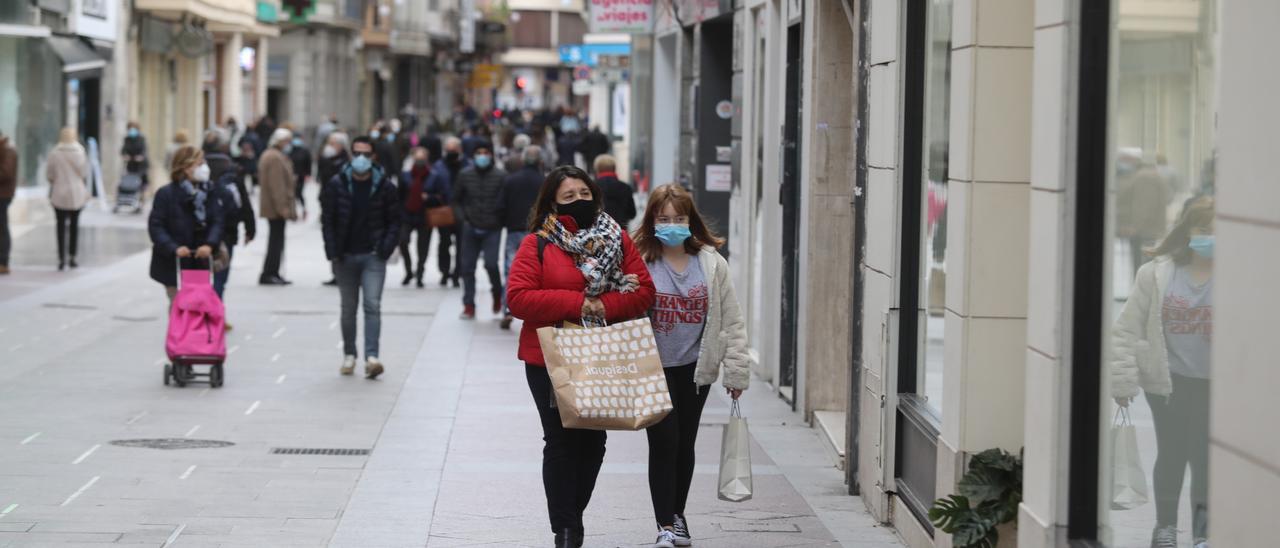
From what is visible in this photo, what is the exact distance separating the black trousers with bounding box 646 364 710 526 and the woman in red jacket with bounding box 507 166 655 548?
1.26ft

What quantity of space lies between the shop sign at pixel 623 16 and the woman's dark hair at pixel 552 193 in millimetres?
→ 13777

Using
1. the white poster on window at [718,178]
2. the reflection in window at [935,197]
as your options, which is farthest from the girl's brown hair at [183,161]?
the reflection in window at [935,197]

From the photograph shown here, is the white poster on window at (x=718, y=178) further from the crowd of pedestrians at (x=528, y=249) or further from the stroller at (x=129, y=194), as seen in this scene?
the stroller at (x=129, y=194)

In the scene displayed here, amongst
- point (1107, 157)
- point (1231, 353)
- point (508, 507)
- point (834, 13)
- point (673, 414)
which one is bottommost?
point (508, 507)

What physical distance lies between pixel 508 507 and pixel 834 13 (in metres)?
3.89

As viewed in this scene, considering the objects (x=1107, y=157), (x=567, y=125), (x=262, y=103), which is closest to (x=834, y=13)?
(x=1107, y=157)

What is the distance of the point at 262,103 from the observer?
179 ft

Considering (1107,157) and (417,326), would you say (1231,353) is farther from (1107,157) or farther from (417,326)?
(417,326)

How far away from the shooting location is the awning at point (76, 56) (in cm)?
3186

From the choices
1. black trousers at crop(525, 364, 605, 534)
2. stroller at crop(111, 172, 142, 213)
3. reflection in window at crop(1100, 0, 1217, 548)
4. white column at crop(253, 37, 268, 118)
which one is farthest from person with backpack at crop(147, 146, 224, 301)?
white column at crop(253, 37, 268, 118)

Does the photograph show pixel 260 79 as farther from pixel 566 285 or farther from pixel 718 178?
pixel 566 285

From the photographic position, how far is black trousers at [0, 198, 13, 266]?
1996 cm

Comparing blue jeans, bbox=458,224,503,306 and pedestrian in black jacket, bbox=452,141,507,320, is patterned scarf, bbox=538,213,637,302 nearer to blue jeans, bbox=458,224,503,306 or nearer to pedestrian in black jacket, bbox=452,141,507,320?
pedestrian in black jacket, bbox=452,141,507,320

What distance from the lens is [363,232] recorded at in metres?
13.4
